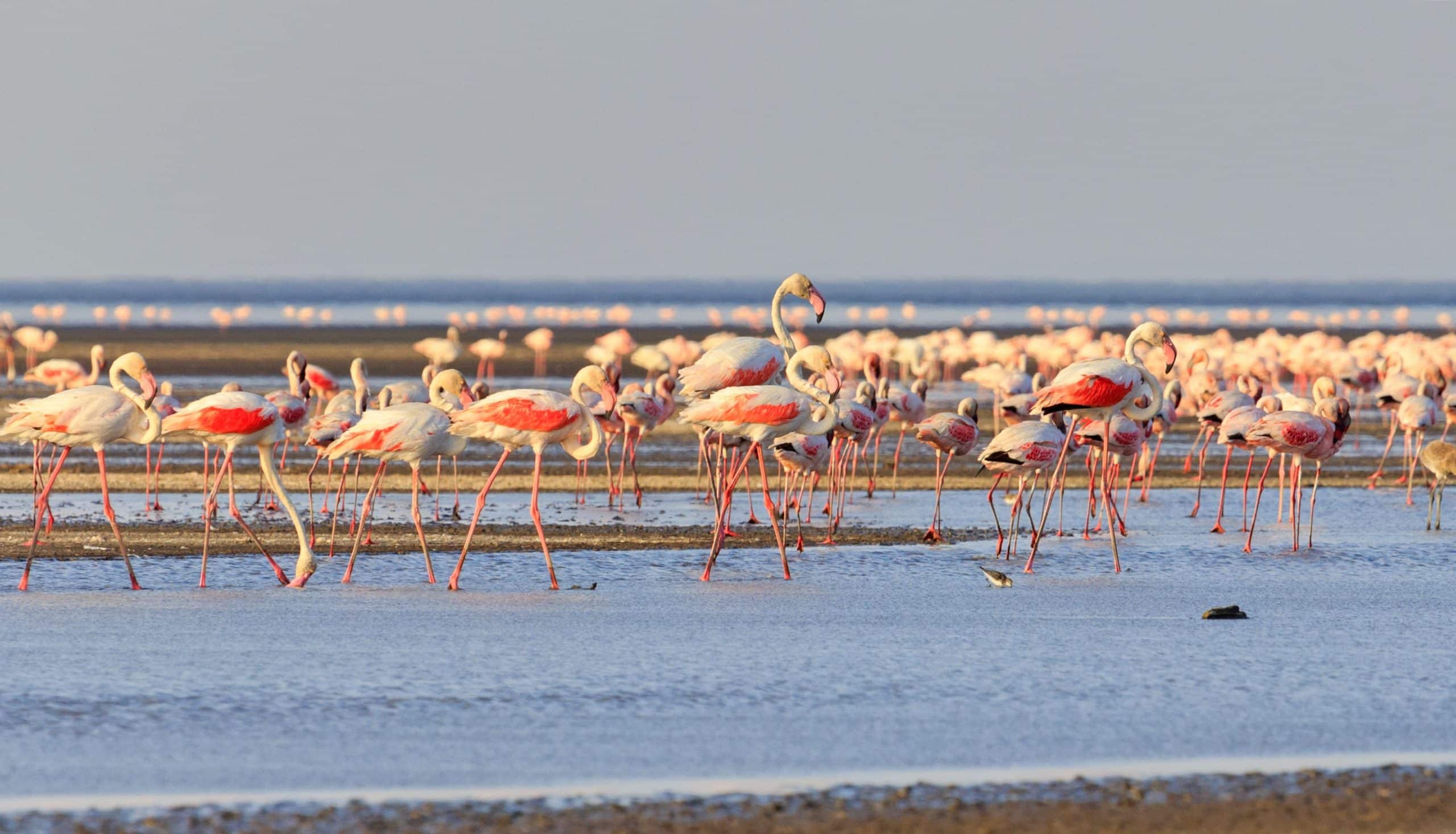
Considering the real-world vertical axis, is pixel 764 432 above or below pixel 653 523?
above

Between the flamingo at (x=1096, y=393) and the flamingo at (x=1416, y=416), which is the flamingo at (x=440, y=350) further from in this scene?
the flamingo at (x=1096, y=393)

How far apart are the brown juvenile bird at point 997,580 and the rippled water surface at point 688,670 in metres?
0.08

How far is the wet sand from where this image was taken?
5.63m

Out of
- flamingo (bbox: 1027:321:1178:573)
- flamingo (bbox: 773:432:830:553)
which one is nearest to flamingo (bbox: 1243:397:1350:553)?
flamingo (bbox: 1027:321:1178:573)

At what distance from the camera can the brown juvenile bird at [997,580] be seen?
10.6 meters

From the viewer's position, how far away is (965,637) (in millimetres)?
8859

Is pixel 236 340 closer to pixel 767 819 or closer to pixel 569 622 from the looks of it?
pixel 569 622

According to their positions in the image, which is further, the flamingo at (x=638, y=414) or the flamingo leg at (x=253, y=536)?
the flamingo at (x=638, y=414)

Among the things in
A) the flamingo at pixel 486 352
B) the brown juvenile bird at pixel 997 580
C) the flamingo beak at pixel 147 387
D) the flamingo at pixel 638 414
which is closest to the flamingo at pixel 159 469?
the flamingo beak at pixel 147 387

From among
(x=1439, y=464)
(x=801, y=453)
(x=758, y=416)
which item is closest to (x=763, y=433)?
(x=758, y=416)

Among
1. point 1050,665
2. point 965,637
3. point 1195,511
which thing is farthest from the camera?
point 1195,511

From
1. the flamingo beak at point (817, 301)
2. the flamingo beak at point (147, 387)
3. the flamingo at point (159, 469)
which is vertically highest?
the flamingo beak at point (817, 301)

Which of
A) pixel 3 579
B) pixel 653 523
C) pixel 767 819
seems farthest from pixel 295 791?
pixel 653 523

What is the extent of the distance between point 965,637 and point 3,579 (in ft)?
16.2
